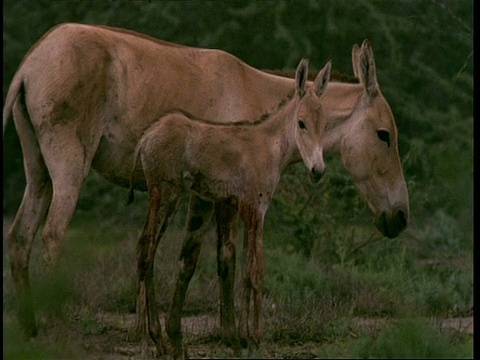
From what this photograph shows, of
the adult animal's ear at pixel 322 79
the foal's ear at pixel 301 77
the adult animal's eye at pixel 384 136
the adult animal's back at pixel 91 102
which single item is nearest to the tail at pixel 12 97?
the adult animal's back at pixel 91 102

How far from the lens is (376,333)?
8977 millimetres

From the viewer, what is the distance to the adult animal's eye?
909cm

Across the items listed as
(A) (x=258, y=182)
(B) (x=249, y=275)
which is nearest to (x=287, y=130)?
(A) (x=258, y=182)

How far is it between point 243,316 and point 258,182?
86cm

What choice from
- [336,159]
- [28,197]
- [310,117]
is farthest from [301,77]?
[336,159]

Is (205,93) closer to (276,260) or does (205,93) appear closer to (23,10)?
(23,10)

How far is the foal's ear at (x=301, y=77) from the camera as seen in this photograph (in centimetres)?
850

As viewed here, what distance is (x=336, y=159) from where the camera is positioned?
423 inches

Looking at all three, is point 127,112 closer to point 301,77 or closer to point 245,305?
point 301,77

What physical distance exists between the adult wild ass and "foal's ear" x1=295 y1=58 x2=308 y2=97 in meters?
0.39

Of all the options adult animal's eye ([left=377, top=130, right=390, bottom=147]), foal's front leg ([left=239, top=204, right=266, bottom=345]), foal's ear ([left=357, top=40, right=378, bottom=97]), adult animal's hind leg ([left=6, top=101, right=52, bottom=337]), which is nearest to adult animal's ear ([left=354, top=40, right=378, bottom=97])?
foal's ear ([left=357, top=40, right=378, bottom=97])

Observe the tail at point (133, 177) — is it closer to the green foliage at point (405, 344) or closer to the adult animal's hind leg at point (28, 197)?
the adult animal's hind leg at point (28, 197)

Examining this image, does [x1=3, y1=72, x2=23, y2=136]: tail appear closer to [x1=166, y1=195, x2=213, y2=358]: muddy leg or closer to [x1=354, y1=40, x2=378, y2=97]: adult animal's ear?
[x1=166, y1=195, x2=213, y2=358]: muddy leg

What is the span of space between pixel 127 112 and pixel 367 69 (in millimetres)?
1645
